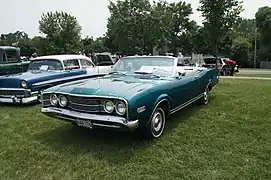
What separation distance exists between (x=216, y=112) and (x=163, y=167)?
3354 millimetres

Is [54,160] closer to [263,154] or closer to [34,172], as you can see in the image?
[34,172]

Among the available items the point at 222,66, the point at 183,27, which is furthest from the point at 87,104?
the point at 183,27

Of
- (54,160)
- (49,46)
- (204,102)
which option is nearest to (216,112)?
(204,102)

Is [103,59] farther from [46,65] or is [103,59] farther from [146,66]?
[146,66]

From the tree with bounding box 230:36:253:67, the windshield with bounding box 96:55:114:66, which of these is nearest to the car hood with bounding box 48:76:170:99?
the windshield with bounding box 96:55:114:66

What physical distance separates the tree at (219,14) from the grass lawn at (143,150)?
52.3 feet

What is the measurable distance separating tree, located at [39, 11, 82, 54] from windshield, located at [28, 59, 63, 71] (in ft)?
69.3

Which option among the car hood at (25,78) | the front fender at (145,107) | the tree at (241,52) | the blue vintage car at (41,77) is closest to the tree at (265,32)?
the tree at (241,52)

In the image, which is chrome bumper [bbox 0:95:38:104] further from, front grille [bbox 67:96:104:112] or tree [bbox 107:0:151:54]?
tree [bbox 107:0:151:54]

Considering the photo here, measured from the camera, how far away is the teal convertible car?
4.37 meters

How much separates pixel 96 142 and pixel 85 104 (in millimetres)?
730

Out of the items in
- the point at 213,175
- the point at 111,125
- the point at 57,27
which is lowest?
the point at 213,175

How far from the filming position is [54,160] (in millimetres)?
4262

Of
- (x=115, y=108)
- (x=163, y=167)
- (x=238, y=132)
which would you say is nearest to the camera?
(x=163, y=167)
